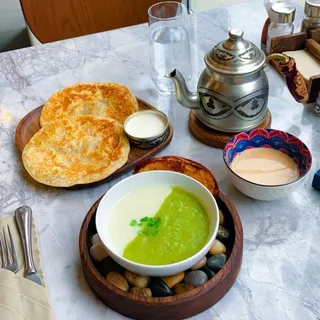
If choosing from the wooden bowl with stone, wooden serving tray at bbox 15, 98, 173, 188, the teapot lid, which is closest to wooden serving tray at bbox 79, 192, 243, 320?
the wooden bowl with stone

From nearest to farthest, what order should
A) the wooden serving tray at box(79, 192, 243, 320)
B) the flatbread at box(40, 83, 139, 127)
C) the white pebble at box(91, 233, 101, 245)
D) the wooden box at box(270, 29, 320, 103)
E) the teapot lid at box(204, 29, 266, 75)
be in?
1. the wooden serving tray at box(79, 192, 243, 320)
2. the white pebble at box(91, 233, 101, 245)
3. the teapot lid at box(204, 29, 266, 75)
4. the flatbread at box(40, 83, 139, 127)
5. the wooden box at box(270, 29, 320, 103)

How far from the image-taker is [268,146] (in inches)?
37.6

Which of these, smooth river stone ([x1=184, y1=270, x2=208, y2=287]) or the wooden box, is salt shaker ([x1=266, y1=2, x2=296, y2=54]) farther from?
smooth river stone ([x1=184, y1=270, x2=208, y2=287])

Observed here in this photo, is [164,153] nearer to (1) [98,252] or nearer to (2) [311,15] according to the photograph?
(1) [98,252]

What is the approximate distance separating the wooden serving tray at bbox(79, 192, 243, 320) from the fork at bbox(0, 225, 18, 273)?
0.11 m

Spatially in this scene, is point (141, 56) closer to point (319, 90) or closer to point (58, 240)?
point (319, 90)

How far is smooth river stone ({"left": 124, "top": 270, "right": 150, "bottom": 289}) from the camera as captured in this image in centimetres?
73

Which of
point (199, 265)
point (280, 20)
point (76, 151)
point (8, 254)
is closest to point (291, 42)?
point (280, 20)

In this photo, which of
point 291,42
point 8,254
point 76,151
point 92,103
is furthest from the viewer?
point 291,42

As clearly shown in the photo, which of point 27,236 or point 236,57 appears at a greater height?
point 236,57

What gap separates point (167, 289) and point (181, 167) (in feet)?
0.89

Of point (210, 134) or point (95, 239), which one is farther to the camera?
point (210, 134)

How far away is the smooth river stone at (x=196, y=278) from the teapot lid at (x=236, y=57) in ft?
1.37

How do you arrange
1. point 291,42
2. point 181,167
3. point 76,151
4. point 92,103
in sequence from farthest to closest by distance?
point 291,42 → point 92,103 → point 76,151 → point 181,167
